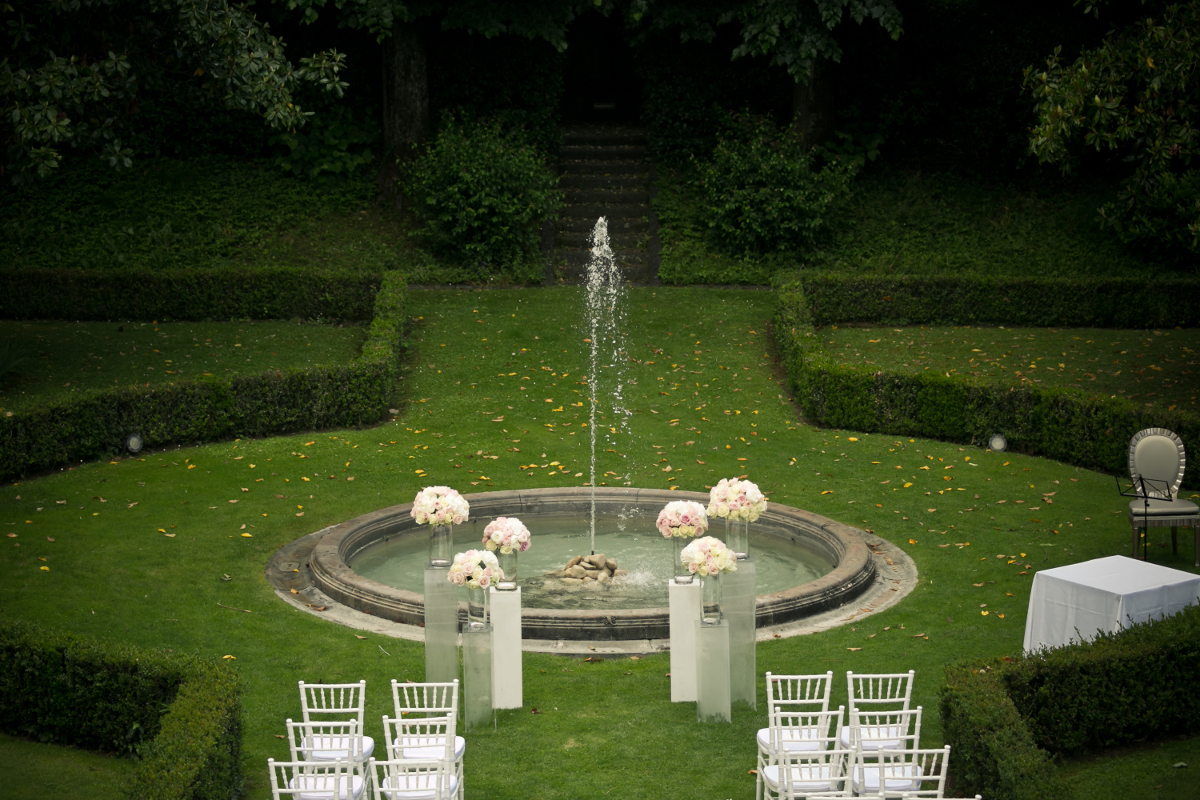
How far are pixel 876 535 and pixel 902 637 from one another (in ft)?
8.94

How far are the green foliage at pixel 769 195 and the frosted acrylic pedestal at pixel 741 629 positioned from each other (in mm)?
15358

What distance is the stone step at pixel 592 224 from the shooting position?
987 inches

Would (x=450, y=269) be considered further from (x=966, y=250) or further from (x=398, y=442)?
(x=966, y=250)

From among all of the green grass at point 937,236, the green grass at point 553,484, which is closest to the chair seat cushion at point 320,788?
the green grass at point 553,484

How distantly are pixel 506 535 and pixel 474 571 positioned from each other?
1.46 ft

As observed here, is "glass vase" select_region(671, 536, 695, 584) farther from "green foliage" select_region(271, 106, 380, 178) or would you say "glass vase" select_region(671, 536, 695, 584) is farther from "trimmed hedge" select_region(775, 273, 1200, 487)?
"green foliage" select_region(271, 106, 380, 178)

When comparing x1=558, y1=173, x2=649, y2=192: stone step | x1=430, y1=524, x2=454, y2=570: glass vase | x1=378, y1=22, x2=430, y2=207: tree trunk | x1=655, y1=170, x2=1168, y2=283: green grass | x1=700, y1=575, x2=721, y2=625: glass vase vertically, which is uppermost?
x1=378, y1=22, x2=430, y2=207: tree trunk

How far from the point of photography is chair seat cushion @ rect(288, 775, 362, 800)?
261 inches

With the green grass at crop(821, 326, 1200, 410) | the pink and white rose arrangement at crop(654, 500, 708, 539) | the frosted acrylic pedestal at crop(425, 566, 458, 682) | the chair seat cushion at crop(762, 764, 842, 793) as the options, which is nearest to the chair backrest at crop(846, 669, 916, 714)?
the chair seat cushion at crop(762, 764, 842, 793)

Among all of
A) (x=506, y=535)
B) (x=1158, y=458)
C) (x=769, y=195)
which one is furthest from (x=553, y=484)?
(x=769, y=195)

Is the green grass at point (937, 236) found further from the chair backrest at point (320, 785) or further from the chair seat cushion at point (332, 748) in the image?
the chair backrest at point (320, 785)

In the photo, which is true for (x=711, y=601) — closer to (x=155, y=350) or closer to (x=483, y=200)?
(x=155, y=350)

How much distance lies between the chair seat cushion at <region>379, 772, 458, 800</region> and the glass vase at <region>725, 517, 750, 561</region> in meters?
3.11

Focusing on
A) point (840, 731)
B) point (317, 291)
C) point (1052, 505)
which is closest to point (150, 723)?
point (840, 731)
